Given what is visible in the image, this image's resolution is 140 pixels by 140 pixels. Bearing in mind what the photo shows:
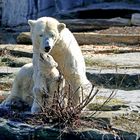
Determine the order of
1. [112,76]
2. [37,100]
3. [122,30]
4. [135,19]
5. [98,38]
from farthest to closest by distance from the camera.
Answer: [135,19]
[122,30]
[98,38]
[112,76]
[37,100]

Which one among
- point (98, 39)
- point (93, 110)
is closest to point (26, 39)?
point (98, 39)

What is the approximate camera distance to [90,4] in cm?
1539

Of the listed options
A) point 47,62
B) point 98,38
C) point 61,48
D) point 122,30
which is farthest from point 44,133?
point 122,30

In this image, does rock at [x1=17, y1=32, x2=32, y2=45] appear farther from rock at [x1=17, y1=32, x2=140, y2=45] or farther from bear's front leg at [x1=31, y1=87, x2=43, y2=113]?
bear's front leg at [x1=31, y1=87, x2=43, y2=113]

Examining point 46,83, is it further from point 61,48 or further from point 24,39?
point 24,39

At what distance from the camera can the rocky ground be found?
6.08 meters

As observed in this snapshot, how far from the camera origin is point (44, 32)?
586 centimetres

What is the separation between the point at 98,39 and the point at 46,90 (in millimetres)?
5950

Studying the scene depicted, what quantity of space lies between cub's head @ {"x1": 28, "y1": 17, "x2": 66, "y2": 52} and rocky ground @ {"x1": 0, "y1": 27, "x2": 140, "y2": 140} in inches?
30.4

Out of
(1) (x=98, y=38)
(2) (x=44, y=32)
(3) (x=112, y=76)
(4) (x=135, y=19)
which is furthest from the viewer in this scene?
(4) (x=135, y=19)

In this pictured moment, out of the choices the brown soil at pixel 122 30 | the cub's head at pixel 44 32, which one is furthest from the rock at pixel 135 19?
the cub's head at pixel 44 32

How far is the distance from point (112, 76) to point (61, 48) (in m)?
2.35

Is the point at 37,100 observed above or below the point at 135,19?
above

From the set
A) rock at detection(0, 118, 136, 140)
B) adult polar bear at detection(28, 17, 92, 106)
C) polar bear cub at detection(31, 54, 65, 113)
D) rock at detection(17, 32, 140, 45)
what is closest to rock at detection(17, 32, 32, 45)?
rock at detection(17, 32, 140, 45)
